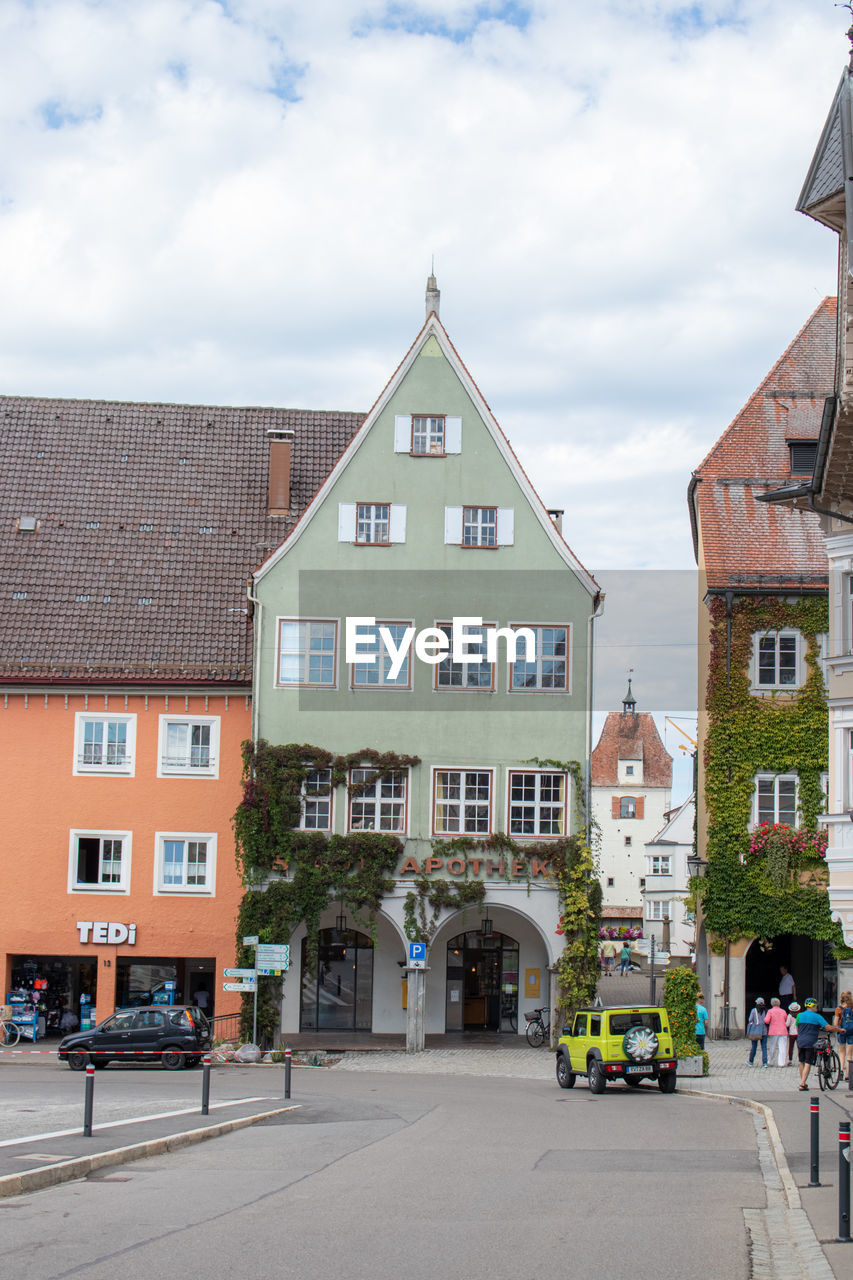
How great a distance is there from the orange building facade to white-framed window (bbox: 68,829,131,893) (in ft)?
0.08

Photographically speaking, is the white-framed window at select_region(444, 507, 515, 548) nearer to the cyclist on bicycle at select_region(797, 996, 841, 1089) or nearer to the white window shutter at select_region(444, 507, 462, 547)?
the white window shutter at select_region(444, 507, 462, 547)

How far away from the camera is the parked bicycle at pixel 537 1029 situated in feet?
125

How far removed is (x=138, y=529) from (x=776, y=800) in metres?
18.7

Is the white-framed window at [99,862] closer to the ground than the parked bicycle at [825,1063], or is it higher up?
higher up

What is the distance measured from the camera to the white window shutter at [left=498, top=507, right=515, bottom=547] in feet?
129

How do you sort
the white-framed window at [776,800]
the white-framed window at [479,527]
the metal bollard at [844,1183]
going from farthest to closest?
the white-framed window at [776,800], the white-framed window at [479,527], the metal bollard at [844,1183]

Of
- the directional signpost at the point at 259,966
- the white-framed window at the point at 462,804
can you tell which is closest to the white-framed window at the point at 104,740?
the directional signpost at the point at 259,966

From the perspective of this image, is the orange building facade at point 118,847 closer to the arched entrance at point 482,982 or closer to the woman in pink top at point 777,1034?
the arched entrance at point 482,982

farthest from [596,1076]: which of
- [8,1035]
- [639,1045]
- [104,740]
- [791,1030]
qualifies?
[104,740]

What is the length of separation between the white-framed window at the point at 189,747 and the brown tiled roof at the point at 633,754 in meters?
74.1

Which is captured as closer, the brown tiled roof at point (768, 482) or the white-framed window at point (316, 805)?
the white-framed window at point (316, 805)

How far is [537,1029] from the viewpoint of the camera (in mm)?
38281

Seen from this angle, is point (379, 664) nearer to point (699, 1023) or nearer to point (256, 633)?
point (256, 633)

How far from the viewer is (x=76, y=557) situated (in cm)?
4266
